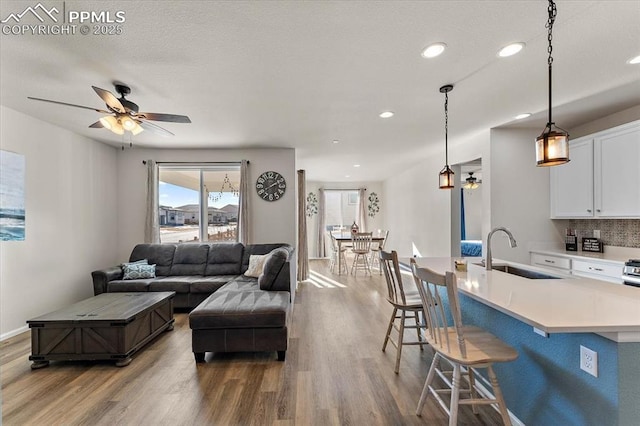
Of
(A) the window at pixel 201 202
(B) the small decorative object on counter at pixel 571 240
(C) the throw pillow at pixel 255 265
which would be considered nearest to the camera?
(B) the small decorative object on counter at pixel 571 240

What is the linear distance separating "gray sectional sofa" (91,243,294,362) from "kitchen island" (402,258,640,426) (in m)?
1.82

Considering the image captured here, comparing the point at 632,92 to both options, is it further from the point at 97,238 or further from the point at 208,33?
the point at 97,238

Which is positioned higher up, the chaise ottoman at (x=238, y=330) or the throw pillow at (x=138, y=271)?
the throw pillow at (x=138, y=271)

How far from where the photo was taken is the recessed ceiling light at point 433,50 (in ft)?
6.91

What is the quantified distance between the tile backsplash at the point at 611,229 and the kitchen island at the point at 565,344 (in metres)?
2.22

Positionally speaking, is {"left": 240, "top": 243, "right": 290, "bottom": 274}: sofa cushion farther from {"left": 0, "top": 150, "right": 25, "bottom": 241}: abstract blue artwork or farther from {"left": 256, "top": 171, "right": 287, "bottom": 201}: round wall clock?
{"left": 0, "top": 150, "right": 25, "bottom": 241}: abstract blue artwork

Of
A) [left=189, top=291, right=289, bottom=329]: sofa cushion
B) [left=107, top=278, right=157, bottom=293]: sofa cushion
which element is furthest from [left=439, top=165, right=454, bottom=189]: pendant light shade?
[left=107, top=278, right=157, bottom=293]: sofa cushion

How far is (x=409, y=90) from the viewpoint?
2.86 metres

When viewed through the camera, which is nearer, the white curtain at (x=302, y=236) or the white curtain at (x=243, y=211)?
the white curtain at (x=243, y=211)

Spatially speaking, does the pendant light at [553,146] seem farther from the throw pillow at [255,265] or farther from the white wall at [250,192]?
the white wall at [250,192]

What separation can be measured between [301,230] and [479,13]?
504 cm

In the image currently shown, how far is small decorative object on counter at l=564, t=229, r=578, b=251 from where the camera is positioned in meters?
3.99

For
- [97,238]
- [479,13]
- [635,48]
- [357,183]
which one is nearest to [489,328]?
[479,13]

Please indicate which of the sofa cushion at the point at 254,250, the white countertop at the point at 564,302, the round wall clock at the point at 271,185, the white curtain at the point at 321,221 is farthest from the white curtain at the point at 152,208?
the white curtain at the point at 321,221
